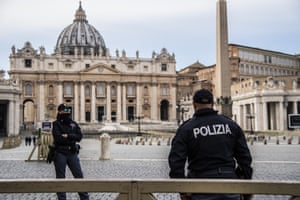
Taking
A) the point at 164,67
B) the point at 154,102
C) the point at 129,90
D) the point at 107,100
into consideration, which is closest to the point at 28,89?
the point at 107,100

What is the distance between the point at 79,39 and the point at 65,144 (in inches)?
A: 4103

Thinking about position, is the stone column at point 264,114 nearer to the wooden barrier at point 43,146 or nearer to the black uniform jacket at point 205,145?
the wooden barrier at point 43,146

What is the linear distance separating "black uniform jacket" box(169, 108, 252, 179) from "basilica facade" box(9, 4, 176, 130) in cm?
8012

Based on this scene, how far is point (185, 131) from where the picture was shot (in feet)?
12.6

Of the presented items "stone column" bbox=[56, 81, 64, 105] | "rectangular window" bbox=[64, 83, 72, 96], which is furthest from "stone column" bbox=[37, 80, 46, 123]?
"rectangular window" bbox=[64, 83, 72, 96]

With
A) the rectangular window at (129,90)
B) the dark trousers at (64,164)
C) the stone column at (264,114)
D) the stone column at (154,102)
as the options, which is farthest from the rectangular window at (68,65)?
the dark trousers at (64,164)

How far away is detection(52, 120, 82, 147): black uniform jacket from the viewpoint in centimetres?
691

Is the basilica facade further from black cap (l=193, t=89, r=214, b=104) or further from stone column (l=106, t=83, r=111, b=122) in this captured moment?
black cap (l=193, t=89, r=214, b=104)

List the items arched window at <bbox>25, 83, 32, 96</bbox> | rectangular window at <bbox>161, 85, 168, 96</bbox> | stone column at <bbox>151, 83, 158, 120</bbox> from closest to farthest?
arched window at <bbox>25, 83, 32, 96</bbox> < stone column at <bbox>151, 83, 158, 120</bbox> < rectangular window at <bbox>161, 85, 168, 96</bbox>

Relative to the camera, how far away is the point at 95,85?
8825cm

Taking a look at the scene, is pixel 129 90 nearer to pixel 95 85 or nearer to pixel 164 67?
pixel 95 85

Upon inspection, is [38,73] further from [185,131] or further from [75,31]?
[185,131]

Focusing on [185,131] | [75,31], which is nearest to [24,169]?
[185,131]

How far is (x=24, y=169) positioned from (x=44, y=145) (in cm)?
314
